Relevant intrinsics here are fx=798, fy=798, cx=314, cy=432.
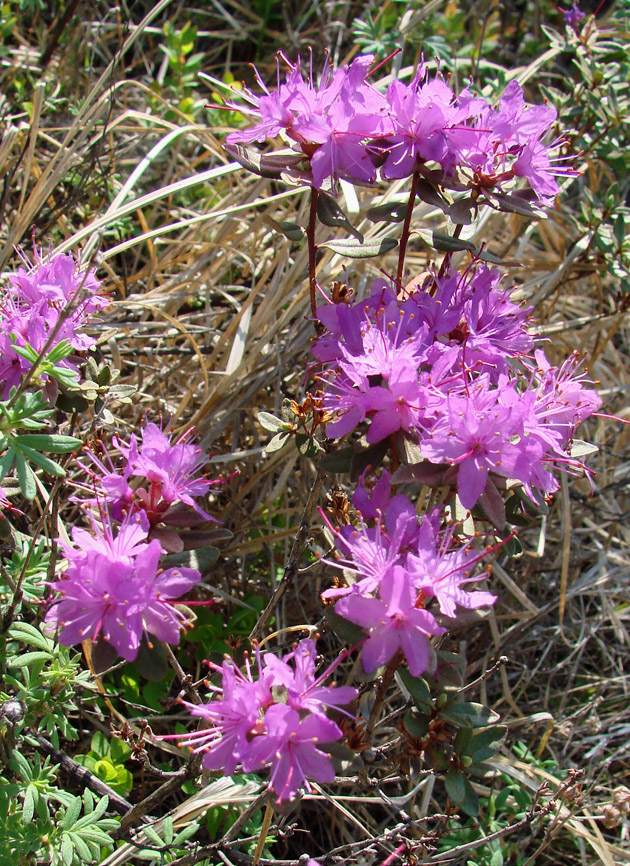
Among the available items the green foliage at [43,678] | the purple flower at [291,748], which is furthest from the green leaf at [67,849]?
the purple flower at [291,748]

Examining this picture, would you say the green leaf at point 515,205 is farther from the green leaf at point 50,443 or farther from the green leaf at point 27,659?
the green leaf at point 27,659

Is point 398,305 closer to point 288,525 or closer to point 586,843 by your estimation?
point 288,525

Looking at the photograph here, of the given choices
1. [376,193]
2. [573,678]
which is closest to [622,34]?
[376,193]

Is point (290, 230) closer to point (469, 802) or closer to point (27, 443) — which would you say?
point (27, 443)

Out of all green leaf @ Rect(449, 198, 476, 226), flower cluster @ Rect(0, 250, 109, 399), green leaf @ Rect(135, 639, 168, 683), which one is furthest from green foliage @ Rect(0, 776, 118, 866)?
green leaf @ Rect(449, 198, 476, 226)

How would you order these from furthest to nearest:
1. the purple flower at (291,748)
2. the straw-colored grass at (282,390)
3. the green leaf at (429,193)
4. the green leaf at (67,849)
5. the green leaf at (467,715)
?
the straw-colored grass at (282,390)
the green leaf at (429,193)
the green leaf at (67,849)
the green leaf at (467,715)
the purple flower at (291,748)
